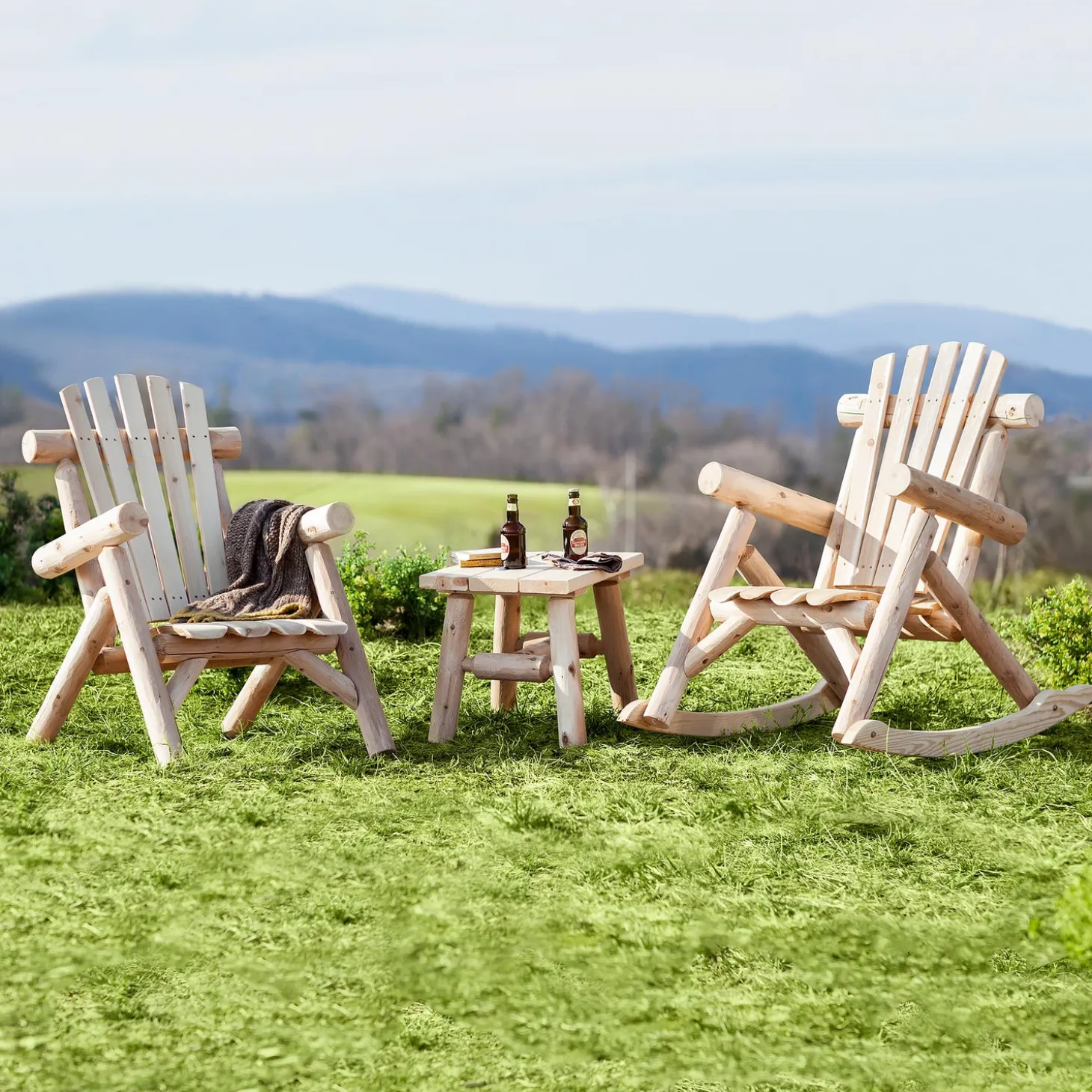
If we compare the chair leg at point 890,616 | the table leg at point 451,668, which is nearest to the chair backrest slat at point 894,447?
the chair leg at point 890,616

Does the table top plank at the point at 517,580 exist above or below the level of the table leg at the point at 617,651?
above

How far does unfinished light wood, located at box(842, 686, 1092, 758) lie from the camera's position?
11.2ft

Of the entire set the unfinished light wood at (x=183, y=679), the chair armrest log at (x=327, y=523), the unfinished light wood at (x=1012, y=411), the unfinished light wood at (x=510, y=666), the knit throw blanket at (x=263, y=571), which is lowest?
the unfinished light wood at (x=183, y=679)

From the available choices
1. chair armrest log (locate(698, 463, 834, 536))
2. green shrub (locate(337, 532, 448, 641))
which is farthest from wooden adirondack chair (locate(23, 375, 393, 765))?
green shrub (locate(337, 532, 448, 641))

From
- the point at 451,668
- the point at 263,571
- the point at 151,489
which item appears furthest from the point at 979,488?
the point at 151,489

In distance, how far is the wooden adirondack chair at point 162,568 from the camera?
3.53 m

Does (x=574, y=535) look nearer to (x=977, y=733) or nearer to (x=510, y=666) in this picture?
(x=510, y=666)

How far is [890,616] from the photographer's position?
346 cm

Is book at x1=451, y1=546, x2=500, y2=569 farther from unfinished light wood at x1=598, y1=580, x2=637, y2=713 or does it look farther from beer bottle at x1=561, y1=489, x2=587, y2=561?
unfinished light wood at x1=598, y1=580, x2=637, y2=713

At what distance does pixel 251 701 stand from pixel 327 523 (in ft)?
2.40

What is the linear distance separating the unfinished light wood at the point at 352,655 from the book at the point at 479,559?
395 millimetres

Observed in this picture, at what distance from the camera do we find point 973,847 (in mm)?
2941

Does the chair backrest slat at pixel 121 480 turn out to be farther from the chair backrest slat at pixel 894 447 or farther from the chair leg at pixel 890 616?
the chair backrest slat at pixel 894 447

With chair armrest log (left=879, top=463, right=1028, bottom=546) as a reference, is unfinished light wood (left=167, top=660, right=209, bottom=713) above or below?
below
